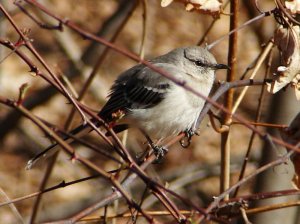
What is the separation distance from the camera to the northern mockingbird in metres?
4.04

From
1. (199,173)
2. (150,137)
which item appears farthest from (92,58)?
(150,137)

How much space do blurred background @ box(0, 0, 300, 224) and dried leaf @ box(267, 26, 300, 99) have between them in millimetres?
1660

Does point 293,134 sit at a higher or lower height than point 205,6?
lower

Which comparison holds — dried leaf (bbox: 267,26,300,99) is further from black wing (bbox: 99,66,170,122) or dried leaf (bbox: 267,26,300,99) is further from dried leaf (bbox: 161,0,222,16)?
black wing (bbox: 99,66,170,122)

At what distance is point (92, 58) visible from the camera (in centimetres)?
617

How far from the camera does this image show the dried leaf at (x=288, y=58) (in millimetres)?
2916

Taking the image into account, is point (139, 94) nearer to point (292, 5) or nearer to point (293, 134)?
point (292, 5)

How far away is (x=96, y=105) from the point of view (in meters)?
8.18

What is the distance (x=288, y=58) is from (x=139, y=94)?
149 centimetres

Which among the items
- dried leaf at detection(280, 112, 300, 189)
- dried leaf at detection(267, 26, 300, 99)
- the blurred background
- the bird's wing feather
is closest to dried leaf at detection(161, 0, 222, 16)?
dried leaf at detection(267, 26, 300, 99)

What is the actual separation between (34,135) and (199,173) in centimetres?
213

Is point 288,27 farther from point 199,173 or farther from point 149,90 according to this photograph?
point 199,173

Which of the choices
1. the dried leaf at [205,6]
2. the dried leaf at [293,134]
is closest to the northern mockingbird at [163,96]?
the dried leaf at [205,6]

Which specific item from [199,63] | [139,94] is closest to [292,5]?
[199,63]
